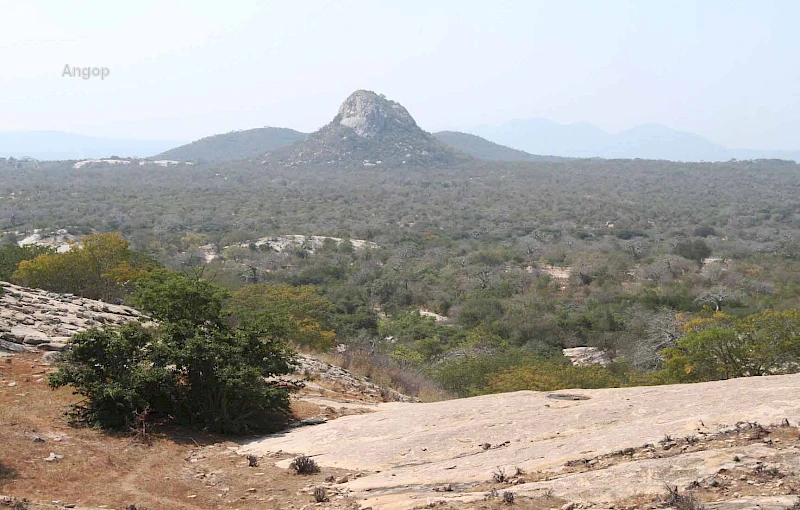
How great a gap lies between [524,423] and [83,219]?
72170 millimetres

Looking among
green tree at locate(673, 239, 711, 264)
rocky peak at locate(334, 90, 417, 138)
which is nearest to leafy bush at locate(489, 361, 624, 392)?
green tree at locate(673, 239, 711, 264)

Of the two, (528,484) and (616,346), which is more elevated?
(528,484)

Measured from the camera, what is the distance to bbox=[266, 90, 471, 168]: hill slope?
15012 cm

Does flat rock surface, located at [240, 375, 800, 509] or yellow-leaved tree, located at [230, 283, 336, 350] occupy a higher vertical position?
flat rock surface, located at [240, 375, 800, 509]

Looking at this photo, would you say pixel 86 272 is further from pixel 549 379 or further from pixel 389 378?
pixel 549 379

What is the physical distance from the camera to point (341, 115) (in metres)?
164

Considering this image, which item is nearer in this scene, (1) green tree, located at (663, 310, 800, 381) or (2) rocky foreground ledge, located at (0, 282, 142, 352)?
(2) rocky foreground ledge, located at (0, 282, 142, 352)

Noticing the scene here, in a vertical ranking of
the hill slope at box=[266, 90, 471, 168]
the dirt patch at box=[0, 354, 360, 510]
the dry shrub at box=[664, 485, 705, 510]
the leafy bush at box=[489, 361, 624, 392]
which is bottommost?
the leafy bush at box=[489, 361, 624, 392]

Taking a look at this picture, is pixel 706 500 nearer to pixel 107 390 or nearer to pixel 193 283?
pixel 107 390

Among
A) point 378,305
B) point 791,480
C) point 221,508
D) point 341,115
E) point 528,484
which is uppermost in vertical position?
point 341,115

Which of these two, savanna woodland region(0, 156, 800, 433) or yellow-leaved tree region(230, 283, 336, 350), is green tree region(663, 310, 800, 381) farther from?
yellow-leaved tree region(230, 283, 336, 350)

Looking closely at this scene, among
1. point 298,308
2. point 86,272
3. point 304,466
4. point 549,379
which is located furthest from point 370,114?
point 304,466

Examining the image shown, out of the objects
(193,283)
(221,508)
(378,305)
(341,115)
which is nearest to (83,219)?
(378,305)

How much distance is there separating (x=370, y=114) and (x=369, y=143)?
8.29 metres
